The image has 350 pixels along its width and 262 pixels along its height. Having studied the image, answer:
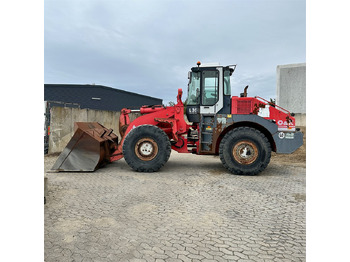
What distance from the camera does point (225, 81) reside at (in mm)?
6426

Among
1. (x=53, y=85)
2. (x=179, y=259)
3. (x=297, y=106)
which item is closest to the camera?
(x=179, y=259)

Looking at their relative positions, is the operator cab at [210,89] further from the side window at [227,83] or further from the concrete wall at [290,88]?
the concrete wall at [290,88]

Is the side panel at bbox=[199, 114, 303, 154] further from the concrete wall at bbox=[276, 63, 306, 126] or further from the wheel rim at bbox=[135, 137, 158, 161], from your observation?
the concrete wall at bbox=[276, 63, 306, 126]

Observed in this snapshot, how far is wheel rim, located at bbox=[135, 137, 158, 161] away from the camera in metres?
6.14

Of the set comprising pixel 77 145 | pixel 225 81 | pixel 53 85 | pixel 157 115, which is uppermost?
pixel 53 85

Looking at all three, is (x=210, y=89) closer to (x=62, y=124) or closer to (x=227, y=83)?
(x=227, y=83)

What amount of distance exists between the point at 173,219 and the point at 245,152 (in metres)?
3.38

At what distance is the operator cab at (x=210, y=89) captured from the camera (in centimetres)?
633

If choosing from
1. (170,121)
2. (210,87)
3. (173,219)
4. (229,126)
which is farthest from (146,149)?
(173,219)

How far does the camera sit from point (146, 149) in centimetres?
617

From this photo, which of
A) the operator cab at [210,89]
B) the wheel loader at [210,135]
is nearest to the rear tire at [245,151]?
the wheel loader at [210,135]

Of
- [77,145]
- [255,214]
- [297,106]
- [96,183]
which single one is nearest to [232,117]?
[255,214]

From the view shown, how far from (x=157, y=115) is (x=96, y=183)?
267cm
